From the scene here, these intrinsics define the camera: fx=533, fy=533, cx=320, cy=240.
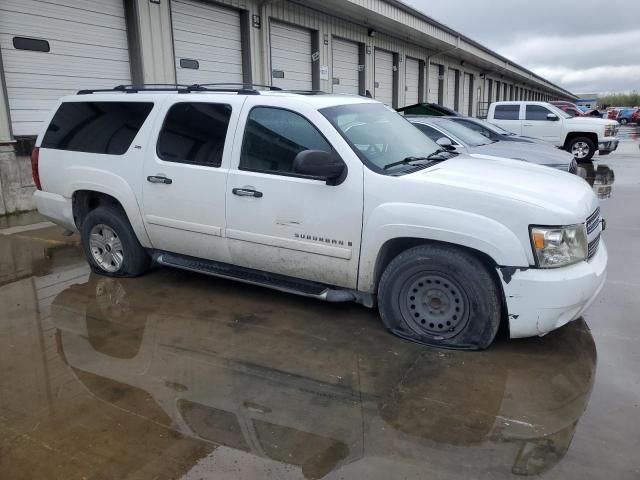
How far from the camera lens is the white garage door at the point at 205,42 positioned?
38.0 ft

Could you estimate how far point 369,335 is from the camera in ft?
13.7

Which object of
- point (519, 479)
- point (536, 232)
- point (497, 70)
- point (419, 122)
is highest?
point (497, 70)

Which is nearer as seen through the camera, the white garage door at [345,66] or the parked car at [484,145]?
the parked car at [484,145]

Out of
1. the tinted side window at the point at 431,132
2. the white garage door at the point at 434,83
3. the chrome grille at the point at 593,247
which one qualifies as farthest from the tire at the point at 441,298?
the white garage door at the point at 434,83

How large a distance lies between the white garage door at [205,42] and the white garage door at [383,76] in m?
7.85

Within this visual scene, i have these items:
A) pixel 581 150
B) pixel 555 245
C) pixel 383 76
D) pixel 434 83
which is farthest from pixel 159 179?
pixel 434 83

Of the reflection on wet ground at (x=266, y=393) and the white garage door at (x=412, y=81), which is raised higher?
the white garage door at (x=412, y=81)

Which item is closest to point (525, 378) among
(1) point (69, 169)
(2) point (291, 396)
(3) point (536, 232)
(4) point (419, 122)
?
(3) point (536, 232)

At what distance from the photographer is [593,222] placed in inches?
156

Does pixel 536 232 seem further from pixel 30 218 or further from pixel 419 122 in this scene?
pixel 30 218

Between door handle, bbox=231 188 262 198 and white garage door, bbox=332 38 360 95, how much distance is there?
13.4 meters

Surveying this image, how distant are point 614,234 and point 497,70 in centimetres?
3101

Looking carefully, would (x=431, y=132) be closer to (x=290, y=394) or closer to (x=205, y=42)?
(x=205, y=42)

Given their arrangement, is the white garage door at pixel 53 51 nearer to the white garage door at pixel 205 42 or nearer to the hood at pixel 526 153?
the white garage door at pixel 205 42
